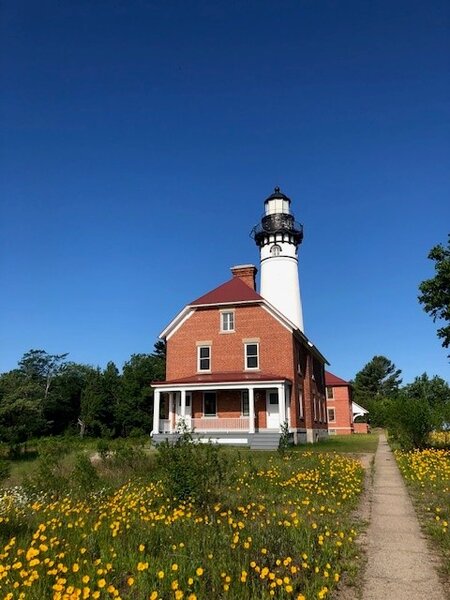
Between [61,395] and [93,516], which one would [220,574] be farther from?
[61,395]

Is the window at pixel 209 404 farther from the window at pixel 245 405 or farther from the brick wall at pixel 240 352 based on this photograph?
the window at pixel 245 405

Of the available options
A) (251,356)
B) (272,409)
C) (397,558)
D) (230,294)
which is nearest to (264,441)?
(272,409)

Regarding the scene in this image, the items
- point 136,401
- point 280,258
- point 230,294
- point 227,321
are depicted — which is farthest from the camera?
point 136,401

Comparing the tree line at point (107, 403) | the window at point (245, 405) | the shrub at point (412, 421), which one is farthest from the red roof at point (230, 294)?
the tree line at point (107, 403)

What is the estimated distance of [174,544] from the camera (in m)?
6.19

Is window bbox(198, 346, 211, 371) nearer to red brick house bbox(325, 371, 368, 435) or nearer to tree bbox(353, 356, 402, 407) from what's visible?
red brick house bbox(325, 371, 368, 435)

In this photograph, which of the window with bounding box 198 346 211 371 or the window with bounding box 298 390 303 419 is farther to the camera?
the window with bounding box 198 346 211 371

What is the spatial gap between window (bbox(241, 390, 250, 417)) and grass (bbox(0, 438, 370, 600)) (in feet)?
58.9

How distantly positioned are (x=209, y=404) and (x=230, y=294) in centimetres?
722

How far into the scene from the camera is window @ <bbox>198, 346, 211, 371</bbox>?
1193 inches

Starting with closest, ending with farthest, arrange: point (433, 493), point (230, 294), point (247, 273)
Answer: point (433, 493)
point (230, 294)
point (247, 273)

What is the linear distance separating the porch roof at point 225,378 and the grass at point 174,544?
1577 cm

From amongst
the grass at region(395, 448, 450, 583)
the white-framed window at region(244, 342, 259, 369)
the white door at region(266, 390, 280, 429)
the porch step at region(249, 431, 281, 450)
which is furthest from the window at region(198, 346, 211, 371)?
the grass at region(395, 448, 450, 583)

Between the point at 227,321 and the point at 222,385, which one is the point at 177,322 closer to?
the point at 227,321
